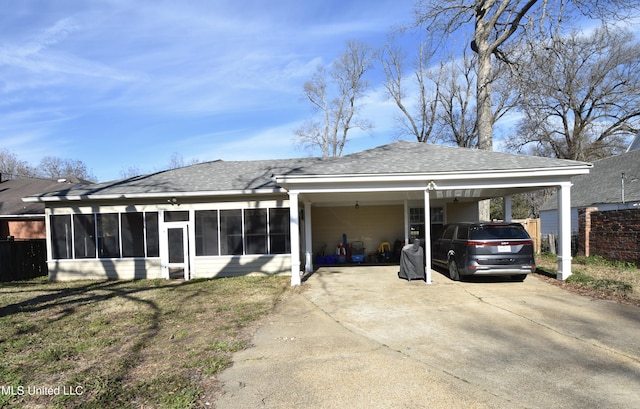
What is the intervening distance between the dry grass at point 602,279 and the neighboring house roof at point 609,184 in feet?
22.9

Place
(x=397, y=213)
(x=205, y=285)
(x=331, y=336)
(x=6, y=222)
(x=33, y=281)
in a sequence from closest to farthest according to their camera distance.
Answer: (x=331, y=336), (x=205, y=285), (x=33, y=281), (x=397, y=213), (x=6, y=222)

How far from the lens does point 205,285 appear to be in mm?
11203

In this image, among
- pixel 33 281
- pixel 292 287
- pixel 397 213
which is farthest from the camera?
pixel 397 213

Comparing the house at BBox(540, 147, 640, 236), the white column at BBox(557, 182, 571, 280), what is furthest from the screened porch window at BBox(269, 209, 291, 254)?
the house at BBox(540, 147, 640, 236)

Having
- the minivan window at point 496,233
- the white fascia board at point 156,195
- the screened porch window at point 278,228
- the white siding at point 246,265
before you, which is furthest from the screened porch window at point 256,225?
the minivan window at point 496,233

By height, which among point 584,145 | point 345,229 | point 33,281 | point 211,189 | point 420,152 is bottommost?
point 33,281

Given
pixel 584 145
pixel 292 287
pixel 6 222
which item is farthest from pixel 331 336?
pixel 584 145

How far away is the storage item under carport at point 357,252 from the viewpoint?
15.7 m

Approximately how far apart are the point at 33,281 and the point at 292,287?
30.7ft

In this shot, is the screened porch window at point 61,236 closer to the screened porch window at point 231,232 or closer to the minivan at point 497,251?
the screened porch window at point 231,232

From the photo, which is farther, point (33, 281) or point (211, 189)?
point (33, 281)

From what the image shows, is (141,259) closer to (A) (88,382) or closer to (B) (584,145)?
(A) (88,382)

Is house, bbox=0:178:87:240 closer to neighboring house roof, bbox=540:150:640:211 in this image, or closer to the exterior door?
the exterior door

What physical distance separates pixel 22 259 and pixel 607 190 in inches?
1025
